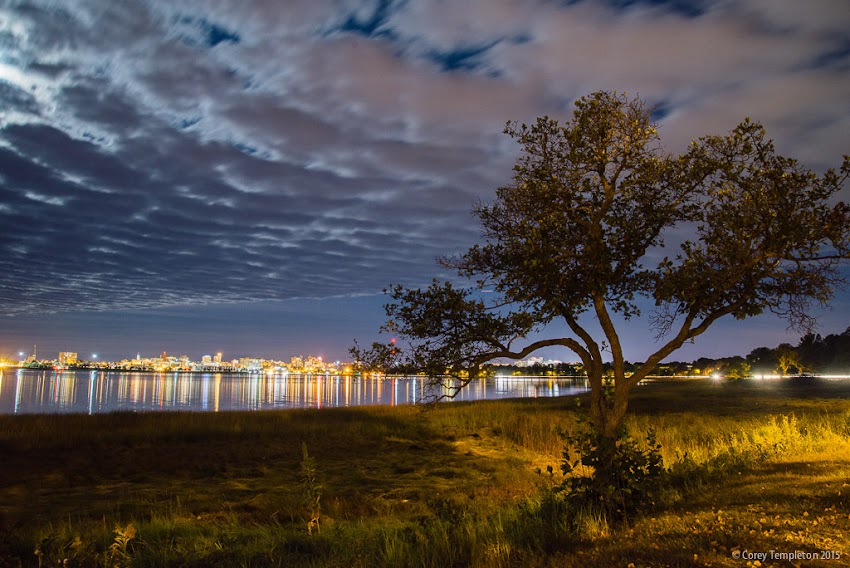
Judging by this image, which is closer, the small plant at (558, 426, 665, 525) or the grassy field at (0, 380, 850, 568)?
the grassy field at (0, 380, 850, 568)

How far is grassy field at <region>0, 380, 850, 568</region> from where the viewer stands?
6.93 meters

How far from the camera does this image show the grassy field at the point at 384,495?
693 centimetres

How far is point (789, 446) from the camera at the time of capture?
13.8 meters

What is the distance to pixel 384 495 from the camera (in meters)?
16.5

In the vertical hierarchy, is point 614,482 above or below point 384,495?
above

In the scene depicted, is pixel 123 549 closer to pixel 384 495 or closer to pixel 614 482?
pixel 614 482

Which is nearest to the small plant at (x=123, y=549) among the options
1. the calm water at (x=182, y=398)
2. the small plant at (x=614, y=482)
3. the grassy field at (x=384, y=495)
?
the grassy field at (x=384, y=495)

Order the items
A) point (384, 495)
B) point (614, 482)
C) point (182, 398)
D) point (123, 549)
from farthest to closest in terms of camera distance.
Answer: point (182, 398) < point (384, 495) < point (614, 482) < point (123, 549)

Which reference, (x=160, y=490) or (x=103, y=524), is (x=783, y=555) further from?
(x=160, y=490)

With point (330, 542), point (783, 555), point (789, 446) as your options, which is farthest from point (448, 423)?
point (783, 555)

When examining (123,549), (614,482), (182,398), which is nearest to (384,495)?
(123,549)

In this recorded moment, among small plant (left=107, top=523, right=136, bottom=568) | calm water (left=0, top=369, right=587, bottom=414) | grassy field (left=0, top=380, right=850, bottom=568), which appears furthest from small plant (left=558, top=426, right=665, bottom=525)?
small plant (left=107, top=523, right=136, bottom=568)

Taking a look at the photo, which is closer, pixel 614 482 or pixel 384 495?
pixel 614 482

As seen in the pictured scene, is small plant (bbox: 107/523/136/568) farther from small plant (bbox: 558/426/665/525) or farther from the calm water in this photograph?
small plant (bbox: 558/426/665/525)
